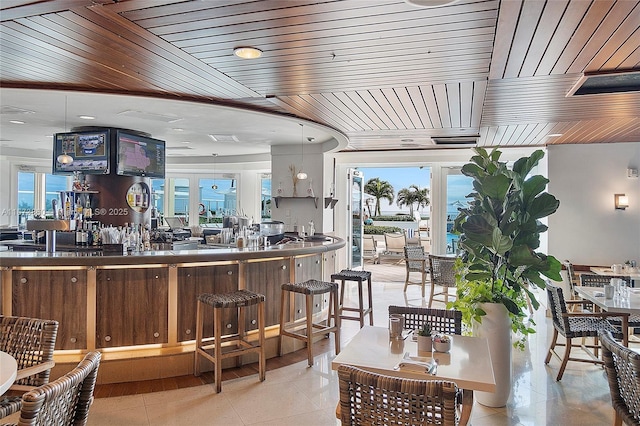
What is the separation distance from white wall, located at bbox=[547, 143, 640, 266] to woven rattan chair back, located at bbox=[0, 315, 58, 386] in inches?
289

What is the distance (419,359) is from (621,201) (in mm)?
6537

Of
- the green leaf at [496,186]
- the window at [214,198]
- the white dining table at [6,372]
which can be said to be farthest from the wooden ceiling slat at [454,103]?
the window at [214,198]

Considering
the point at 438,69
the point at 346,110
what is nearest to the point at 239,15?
the point at 438,69

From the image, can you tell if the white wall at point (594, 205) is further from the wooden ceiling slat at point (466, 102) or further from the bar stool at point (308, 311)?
the bar stool at point (308, 311)

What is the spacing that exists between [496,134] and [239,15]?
530cm

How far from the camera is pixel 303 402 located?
3449mm

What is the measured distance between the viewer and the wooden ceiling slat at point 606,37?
250 cm

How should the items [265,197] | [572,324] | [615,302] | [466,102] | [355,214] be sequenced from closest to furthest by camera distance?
[615,302] → [572,324] → [466,102] → [355,214] → [265,197]

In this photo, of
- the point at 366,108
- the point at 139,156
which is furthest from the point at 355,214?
the point at 366,108

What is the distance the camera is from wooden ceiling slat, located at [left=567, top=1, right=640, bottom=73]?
2.50 m

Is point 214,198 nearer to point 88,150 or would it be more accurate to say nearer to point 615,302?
point 88,150

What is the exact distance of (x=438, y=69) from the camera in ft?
11.9

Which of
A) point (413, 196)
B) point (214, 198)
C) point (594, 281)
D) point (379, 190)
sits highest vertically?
point (379, 190)

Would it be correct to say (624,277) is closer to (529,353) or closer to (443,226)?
(529,353)
